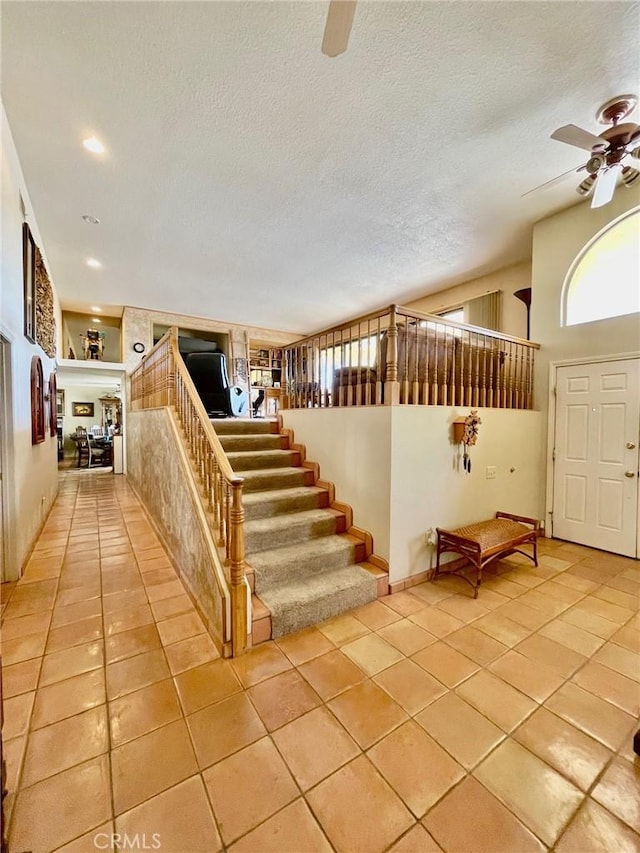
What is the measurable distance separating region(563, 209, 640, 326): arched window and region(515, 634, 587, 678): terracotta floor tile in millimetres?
3343

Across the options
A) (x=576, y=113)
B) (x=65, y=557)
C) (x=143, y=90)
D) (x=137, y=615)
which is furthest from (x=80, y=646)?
(x=576, y=113)

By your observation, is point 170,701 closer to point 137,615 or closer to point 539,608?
point 137,615

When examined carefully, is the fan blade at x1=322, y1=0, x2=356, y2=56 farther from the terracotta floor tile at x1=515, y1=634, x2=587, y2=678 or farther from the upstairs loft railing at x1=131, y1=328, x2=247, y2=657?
the terracotta floor tile at x1=515, y1=634, x2=587, y2=678

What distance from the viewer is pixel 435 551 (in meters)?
3.13

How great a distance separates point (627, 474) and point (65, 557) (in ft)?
18.8

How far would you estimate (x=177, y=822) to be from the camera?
3.92 feet

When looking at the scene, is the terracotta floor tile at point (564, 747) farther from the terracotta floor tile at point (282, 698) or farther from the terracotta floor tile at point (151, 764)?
the terracotta floor tile at point (151, 764)

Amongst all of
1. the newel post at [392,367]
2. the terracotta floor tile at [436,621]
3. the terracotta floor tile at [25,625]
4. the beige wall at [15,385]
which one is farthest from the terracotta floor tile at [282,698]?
the beige wall at [15,385]

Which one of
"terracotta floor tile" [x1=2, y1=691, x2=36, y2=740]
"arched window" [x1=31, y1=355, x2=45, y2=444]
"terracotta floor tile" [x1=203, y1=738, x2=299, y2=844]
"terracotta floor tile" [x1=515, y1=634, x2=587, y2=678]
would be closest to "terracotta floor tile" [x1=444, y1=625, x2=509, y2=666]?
"terracotta floor tile" [x1=515, y1=634, x2=587, y2=678]

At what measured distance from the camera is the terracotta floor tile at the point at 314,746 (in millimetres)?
1377

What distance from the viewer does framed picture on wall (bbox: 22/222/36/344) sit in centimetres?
330

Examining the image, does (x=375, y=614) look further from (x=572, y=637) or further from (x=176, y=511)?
(x=176, y=511)

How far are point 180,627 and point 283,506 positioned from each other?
4.08 ft

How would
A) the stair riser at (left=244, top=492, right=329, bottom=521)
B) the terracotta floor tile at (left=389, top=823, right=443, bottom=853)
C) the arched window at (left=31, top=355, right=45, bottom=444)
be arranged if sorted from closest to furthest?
the terracotta floor tile at (left=389, top=823, right=443, bottom=853), the stair riser at (left=244, top=492, right=329, bottom=521), the arched window at (left=31, top=355, right=45, bottom=444)
